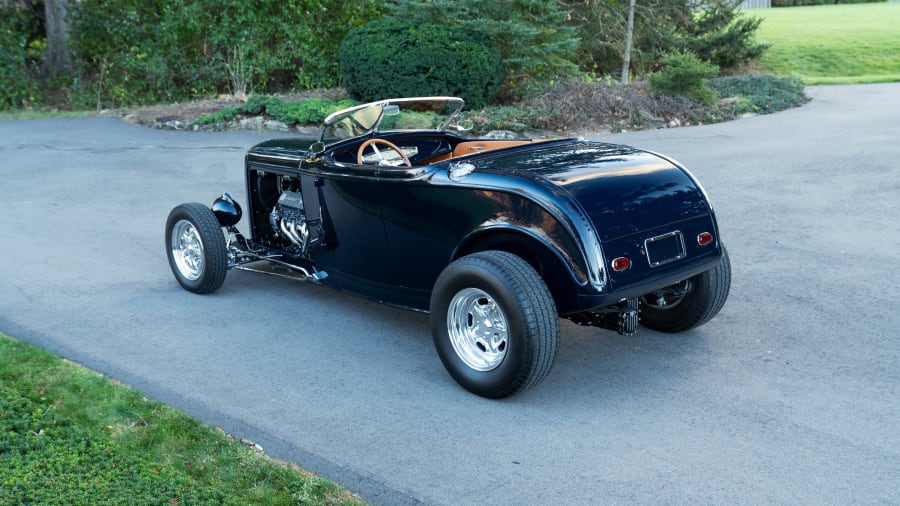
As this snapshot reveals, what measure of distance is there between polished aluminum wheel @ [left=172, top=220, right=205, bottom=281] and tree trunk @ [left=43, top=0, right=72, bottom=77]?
1775 cm

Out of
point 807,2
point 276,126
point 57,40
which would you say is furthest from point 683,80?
point 807,2

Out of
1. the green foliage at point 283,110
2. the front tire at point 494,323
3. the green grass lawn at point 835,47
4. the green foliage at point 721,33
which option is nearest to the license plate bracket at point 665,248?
the front tire at point 494,323

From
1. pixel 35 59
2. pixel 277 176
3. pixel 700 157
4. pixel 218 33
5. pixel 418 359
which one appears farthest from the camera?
pixel 35 59

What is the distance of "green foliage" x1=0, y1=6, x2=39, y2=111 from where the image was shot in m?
20.5

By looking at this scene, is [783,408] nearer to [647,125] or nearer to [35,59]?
[647,125]

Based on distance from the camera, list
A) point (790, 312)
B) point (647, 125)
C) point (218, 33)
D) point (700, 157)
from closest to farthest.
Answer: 1. point (790, 312)
2. point (700, 157)
3. point (647, 125)
4. point (218, 33)

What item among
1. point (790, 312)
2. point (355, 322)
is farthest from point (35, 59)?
point (790, 312)

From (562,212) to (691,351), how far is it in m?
1.47

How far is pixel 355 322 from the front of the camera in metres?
5.98

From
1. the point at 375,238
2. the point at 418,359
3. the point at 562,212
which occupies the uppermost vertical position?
the point at 562,212

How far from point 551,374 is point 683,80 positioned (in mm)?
11959

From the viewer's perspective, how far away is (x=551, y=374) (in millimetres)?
5012

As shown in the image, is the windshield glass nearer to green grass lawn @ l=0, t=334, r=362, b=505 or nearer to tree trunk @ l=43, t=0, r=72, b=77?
green grass lawn @ l=0, t=334, r=362, b=505

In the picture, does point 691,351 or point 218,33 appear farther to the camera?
point 218,33
